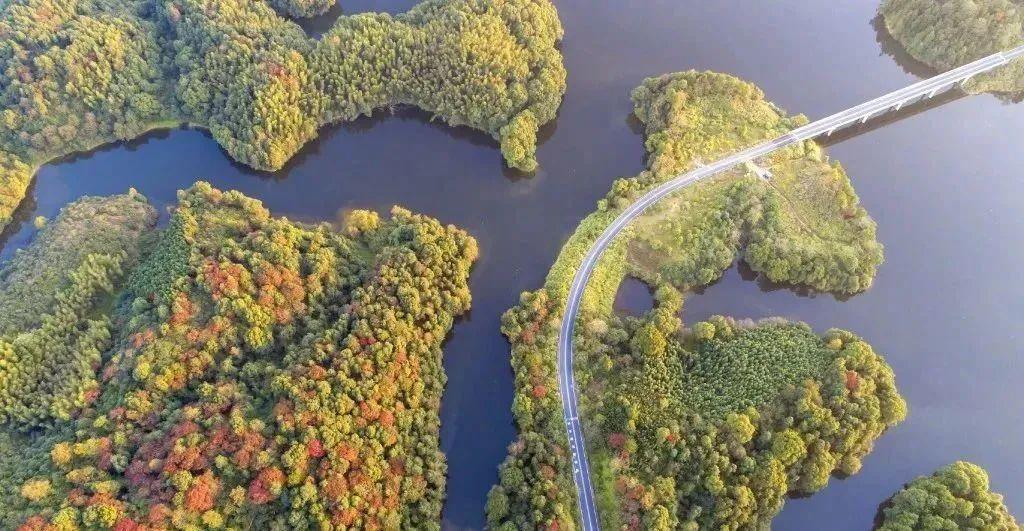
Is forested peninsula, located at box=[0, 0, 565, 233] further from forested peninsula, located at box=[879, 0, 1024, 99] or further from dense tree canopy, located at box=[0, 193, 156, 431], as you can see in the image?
forested peninsula, located at box=[879, 0, 1024, 99]

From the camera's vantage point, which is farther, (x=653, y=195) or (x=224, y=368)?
(x=653, y=195)

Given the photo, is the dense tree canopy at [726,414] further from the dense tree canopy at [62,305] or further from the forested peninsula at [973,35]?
the forested peninsula at [973,35]

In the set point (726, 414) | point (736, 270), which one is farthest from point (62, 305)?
point (736, 270)

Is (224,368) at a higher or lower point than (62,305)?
lower

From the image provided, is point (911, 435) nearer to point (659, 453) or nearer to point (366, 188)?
point (659, 453)

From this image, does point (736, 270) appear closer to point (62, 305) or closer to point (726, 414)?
point (726, 414)

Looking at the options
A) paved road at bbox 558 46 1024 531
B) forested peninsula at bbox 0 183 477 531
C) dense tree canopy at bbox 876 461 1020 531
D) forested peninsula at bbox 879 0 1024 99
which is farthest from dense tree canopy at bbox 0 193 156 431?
forested peninsula at bbox 879 0 1024 99

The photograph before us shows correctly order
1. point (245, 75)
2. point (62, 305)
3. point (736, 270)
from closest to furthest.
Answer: point (62, 305), point (736, 270), point (245, 75)
